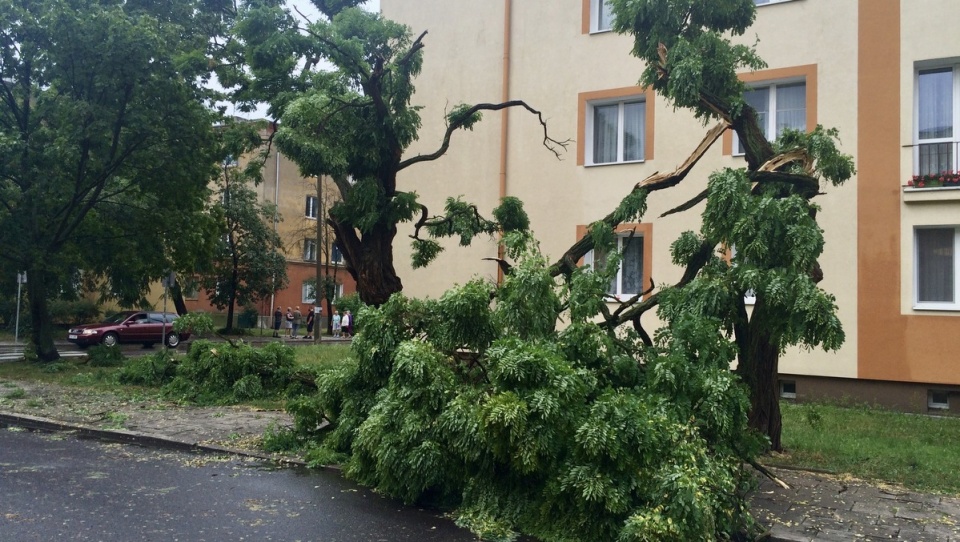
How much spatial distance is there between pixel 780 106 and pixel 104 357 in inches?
672

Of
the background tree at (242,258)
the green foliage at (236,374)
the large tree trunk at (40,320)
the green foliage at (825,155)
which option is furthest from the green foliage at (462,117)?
the background tree at (242,258)

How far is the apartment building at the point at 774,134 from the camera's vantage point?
13.3 meters

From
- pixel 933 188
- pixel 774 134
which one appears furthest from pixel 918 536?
pixel 774 134

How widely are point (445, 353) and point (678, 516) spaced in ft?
9.47

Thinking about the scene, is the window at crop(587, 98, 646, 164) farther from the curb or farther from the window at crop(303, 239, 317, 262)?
the window at crop(303, 239, 317, 262)

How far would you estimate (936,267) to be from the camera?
524 inches

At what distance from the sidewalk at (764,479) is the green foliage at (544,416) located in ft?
2.48

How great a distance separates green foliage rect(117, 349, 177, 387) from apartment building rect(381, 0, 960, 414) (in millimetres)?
5303

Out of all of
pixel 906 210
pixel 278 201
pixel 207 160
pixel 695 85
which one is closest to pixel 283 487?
pixel 695 85

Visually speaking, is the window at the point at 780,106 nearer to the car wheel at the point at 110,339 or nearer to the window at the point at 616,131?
the window at the point at 616,131

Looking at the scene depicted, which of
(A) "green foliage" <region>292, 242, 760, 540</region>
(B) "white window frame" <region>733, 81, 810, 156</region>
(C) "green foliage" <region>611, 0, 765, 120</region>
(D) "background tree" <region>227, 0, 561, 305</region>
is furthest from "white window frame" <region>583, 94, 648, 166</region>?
(A) "green foliage" <region>292, 242, 760, 540</region>

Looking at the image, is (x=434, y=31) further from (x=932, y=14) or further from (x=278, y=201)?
(x=278, y=201)

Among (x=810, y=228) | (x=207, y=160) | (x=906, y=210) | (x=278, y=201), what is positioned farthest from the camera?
(x=278, y=201)

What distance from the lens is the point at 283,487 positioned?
7.81 meters
